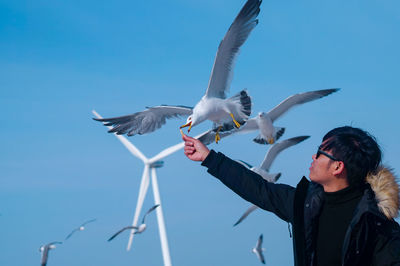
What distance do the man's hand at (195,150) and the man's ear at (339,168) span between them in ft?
2.88

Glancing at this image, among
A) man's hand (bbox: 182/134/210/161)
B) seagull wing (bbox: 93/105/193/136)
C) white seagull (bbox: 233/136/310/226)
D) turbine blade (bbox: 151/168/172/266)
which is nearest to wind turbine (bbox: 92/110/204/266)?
turbine blade (bbox: 151/168/172/266)

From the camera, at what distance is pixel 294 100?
16.1m

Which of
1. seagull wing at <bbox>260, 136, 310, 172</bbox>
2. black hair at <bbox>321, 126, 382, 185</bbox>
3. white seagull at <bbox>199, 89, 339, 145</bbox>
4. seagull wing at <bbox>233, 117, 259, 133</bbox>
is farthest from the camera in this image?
seagull wing at <bbox>260, 136, 310, 172</bbox>

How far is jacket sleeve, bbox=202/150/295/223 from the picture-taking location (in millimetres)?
3840

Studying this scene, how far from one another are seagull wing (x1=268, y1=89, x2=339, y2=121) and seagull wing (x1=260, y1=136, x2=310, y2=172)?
2.27 meters

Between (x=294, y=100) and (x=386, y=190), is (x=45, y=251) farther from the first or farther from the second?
(x=386, y=190)

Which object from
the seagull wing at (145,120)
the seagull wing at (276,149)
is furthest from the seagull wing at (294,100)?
the seagull wing at (145,120)

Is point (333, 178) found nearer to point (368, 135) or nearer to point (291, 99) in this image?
point (368, 135)

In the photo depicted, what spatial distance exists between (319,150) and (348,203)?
0.40 meters

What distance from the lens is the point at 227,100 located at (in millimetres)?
9453

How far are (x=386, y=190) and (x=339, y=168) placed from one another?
1.08 ft

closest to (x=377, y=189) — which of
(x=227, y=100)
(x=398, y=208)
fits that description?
(x=398, y=208)

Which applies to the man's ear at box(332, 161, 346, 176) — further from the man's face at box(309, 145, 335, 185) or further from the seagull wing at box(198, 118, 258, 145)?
the seagull wing at box(198, 118, 258, 145)

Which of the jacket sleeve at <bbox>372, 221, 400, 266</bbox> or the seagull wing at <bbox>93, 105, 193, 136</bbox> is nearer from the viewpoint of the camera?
the jacket sleeve at <bbox>372, 221, 400, 266</bbox>
